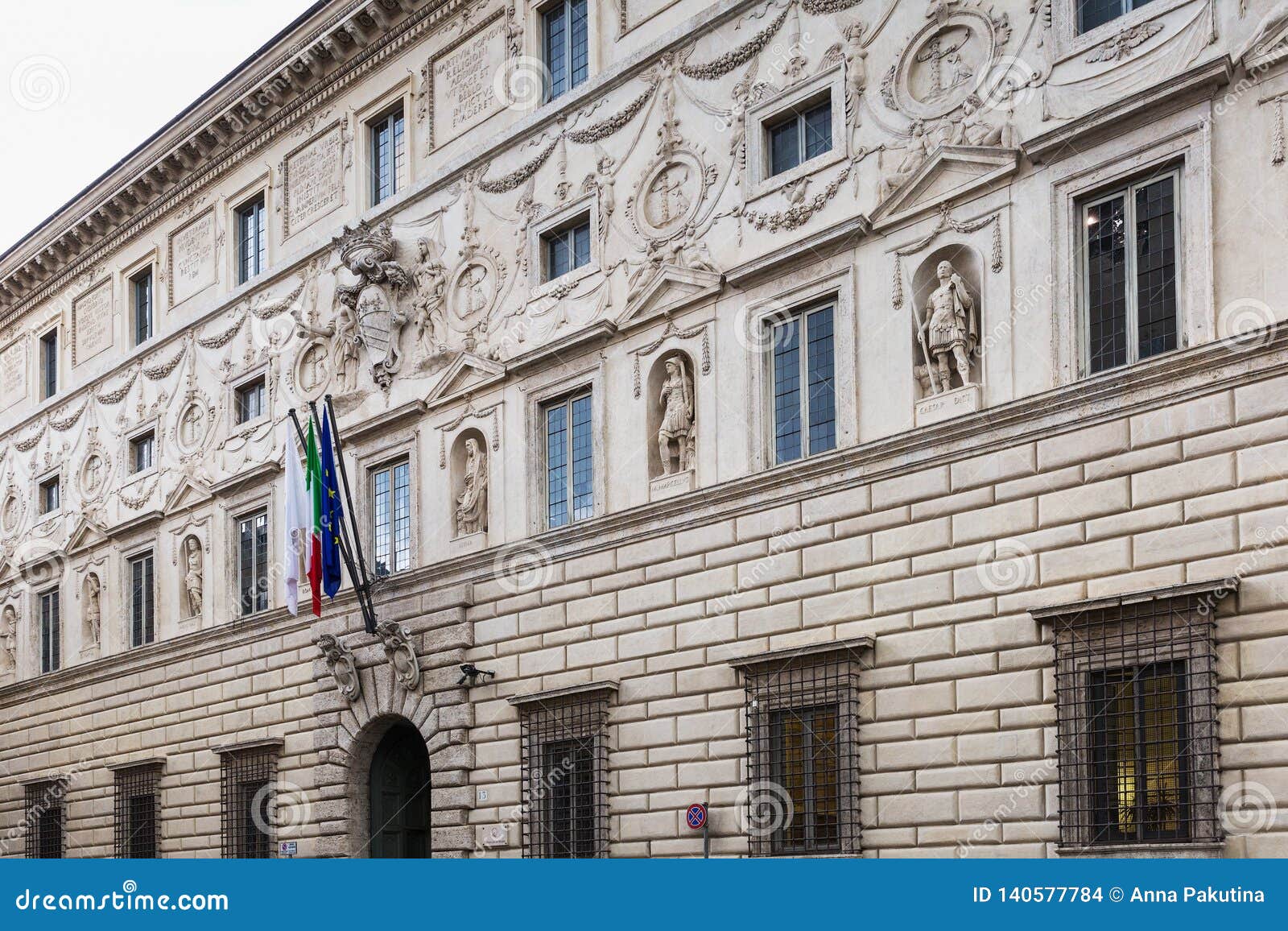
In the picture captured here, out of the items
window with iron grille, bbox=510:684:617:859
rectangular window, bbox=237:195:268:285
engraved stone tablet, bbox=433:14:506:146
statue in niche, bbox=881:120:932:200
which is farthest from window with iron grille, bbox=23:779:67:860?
statue in niche, bbox=881:120:932:200

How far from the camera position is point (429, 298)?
25312mm

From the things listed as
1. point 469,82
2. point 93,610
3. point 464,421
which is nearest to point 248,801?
point 93,610

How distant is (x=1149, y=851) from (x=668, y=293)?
9418 millimetres

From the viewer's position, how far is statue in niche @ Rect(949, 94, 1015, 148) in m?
17.6

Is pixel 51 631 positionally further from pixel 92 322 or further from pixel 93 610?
pixel 92 322

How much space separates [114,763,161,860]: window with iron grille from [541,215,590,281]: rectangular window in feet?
42.2

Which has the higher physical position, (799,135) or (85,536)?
(799,135)

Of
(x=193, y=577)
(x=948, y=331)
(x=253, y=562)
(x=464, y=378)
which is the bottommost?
(x=193, y=577)

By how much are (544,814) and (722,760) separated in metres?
3.37

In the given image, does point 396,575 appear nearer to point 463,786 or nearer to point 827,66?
point 463,786

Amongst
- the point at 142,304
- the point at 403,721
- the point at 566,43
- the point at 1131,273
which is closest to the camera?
the point at 1131,273

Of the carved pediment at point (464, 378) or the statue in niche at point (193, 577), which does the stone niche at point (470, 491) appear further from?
the statue in niche at point (193, 577)

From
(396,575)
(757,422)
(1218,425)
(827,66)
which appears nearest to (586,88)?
(827,66)

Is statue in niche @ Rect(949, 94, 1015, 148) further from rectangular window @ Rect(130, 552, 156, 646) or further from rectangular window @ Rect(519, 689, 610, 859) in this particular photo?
rectangular window @ Rect(130, 552, 156, 646)
